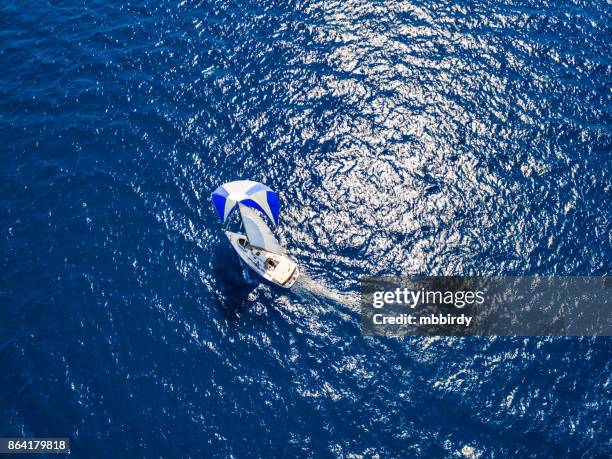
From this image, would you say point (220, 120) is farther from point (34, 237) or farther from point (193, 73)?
point (34, 237)

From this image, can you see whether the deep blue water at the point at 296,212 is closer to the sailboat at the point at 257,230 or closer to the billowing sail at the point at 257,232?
the sailboat at the point at 257,230

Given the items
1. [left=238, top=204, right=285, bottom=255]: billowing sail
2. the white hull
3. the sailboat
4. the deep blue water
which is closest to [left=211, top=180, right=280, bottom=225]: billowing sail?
the sailboat

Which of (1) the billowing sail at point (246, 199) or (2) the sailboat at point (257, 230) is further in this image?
(1) the billowing sail at point (246, 199)

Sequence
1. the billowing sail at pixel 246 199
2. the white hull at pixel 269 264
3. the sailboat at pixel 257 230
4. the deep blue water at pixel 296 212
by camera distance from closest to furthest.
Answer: the deep blue water at pixel 296 212
the white hull at pixel 269 264
the sailboat at pixel 257 230
the billowing sail at pixel 246 199

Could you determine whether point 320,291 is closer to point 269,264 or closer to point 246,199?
point 269,264

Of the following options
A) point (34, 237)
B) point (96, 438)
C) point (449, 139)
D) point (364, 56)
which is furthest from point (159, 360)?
point (364, 56)

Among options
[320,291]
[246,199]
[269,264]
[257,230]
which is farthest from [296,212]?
[320,291]

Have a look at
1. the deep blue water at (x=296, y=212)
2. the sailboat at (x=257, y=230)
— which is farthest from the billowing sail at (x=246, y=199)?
the deep blue water at (x=296, y=212)
